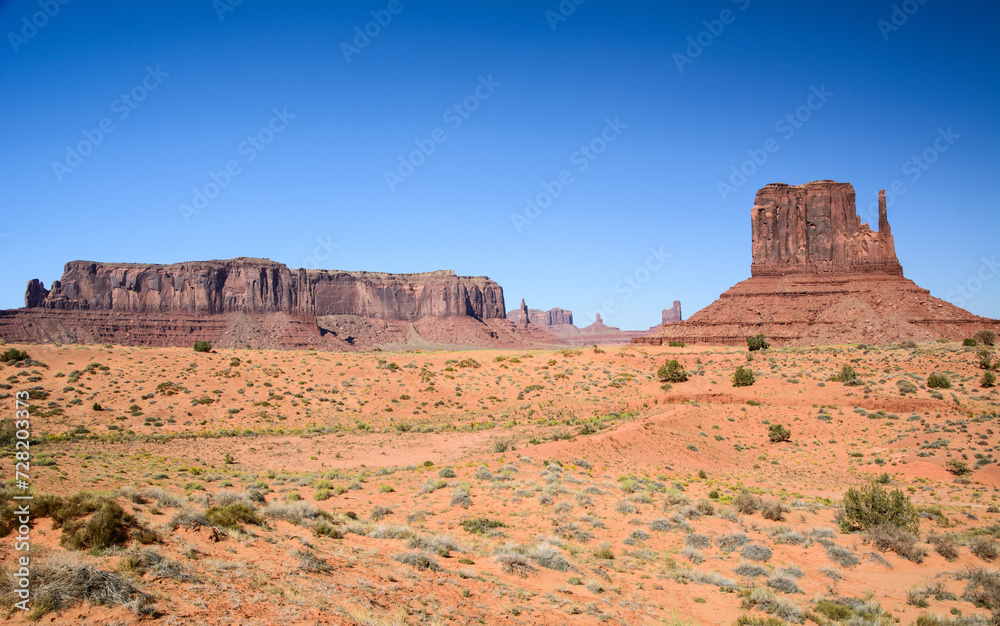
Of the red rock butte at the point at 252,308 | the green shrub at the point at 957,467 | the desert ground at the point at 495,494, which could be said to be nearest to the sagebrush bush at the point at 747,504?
the desert ground at the point at 495,494

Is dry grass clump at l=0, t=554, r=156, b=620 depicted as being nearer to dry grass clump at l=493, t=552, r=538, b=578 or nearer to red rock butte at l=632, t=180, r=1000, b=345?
dry grass clump at l=493, t=552, r=538, b=578

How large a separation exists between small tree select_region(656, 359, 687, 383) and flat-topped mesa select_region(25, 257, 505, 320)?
127887 mm

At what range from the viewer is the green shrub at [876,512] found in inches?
596

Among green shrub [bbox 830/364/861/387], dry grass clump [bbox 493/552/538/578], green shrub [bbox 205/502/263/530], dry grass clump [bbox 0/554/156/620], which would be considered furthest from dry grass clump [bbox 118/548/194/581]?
green shrub [bbox 830/364/861/387]

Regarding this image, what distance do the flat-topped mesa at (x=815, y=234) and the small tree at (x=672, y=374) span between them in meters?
60.5

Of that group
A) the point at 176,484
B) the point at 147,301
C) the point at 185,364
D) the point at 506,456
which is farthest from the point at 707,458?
the point at 147,301

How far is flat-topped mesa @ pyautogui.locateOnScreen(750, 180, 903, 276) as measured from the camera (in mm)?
90688

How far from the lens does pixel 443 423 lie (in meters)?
34.8

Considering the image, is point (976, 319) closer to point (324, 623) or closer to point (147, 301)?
point (324, 623)

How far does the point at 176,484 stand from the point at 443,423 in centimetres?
1815

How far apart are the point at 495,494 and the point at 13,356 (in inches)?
1517

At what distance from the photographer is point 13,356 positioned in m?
39.1

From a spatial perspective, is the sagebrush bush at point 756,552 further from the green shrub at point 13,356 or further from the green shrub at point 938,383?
the green shrub at point 13,356

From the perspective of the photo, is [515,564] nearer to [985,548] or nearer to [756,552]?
[756,552]
